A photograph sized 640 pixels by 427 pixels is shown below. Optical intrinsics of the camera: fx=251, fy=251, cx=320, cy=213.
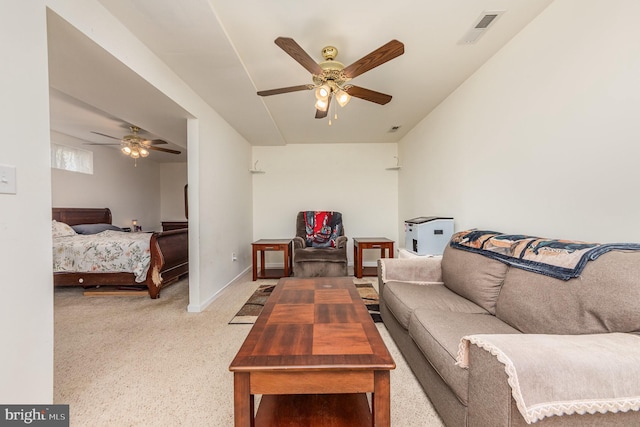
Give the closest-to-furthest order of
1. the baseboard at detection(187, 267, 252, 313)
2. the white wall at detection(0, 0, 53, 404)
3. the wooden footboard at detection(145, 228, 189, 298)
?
the white wall at detection(0, 0, 53, 404)
the baseboard at detection(187, 267, 252, 313)
the wooden footboard at detection(145, 228, 189, 298)

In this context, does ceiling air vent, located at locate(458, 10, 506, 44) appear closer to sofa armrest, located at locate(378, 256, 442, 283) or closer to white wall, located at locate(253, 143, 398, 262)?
sofa armrest, located at locate(378, 256, 442, 283)

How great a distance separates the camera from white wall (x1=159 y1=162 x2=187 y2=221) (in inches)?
249

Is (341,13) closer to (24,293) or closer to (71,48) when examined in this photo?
(71,48)

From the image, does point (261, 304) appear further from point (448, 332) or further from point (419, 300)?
point (448, 332)

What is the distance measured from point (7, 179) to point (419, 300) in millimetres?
2260

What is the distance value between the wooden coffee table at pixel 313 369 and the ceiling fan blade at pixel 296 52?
5.42 feet

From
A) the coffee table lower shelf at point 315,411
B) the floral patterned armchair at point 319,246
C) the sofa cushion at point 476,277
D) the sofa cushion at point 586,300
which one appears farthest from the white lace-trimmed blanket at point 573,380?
the floral patterned armchair at point 319,246

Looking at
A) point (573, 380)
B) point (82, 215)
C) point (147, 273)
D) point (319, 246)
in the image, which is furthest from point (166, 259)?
point (573, 380)

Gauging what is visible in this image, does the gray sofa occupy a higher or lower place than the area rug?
higher

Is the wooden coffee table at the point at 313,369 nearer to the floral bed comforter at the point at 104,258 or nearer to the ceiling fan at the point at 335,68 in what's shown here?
the ceiling fan at the point at 335,68

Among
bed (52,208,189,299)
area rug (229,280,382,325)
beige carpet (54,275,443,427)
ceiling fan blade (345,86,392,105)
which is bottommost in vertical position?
beige carpet (54,275,443,427)

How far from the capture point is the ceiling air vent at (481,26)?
1.73 m

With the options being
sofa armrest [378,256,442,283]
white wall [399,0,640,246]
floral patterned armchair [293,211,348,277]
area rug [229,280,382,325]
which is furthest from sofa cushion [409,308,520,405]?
floral patterned armchair [293,211,348,277]

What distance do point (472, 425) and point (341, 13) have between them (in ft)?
7.70
